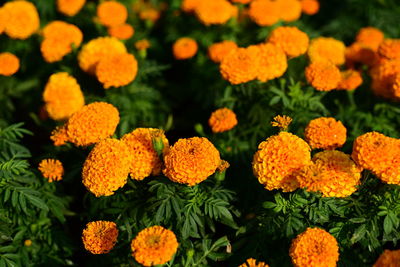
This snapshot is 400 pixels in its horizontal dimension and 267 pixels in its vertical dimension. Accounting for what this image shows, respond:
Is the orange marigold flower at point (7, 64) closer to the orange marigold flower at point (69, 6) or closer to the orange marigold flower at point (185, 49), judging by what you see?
the orange marigold flower at point (69, 6)

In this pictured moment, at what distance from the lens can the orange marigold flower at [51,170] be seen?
2.41 meters

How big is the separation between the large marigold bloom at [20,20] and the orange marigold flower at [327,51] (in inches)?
76.1

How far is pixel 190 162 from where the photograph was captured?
1.96 meters

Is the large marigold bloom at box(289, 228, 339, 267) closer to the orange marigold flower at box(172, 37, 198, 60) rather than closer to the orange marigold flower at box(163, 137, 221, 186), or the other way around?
the orange marigold flower at box(163, 137, 221, 186)

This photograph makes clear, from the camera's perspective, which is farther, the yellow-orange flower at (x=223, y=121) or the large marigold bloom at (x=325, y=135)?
the yellow-orange flower at (x=223, y=121)

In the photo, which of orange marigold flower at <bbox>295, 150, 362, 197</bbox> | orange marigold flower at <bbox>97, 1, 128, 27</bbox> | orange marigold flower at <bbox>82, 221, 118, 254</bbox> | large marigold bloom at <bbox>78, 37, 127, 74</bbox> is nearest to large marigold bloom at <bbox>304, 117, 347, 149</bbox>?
orange marigold flower at <bbox>295, 150, 362, 197</bbox>

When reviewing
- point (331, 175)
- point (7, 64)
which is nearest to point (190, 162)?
point (331, 175)

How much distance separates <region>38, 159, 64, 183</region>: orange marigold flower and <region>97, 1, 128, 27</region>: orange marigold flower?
1.24 metres

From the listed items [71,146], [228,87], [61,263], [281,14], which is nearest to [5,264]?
[61,263]

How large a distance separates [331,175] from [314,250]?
0.35 m

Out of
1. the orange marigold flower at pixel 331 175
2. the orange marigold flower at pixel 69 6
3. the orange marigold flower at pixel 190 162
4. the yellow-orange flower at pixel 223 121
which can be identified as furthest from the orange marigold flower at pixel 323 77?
the orange marigold flower at pixel 69 6

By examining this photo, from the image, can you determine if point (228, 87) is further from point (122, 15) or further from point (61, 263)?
point (61, 263)

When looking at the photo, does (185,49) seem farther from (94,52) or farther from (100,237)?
(100,237)

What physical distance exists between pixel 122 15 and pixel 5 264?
189cm
